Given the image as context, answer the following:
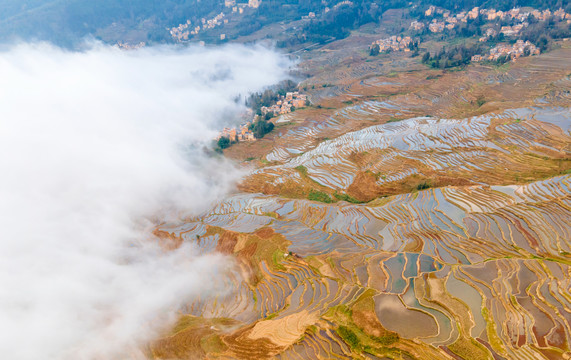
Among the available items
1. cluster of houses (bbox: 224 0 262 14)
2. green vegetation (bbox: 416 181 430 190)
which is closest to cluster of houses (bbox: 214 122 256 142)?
green vegetation (bbox: 416 181 430 190)

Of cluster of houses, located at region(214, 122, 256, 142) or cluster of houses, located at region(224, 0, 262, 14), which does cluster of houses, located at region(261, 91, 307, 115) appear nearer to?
cluster of houses, located at region(214, 122, 256, 142)

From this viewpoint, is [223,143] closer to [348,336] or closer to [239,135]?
[239,135]

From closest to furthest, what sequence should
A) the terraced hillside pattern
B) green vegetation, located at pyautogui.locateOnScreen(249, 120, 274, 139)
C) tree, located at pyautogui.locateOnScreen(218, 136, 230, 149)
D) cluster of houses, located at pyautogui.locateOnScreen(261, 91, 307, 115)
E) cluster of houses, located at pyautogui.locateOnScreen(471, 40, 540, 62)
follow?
the terraced hillside pattern < tree, located at pyautogui.locateOnScreen(218, 136, 230, 149) < green vegetation, located at pyautogui.locateOnScreen(249, 120, 274, 139) < cluster of houses, located at pyautogui.locateOnScreen(261, 91, 307, 115) < cluster of houses, located at pyautogui.locateOnScreen(471, 40, 540, 62)

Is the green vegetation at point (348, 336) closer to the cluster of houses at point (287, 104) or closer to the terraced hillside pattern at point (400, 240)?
the terraced hillside pattern at point (400, 240)

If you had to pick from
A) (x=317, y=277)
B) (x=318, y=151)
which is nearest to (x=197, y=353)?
(x=317, y=277)

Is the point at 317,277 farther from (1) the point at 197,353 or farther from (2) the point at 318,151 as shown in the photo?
(2) the point at 318,151

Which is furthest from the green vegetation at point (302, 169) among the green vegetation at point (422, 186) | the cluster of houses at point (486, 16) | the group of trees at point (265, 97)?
the cluster of houses at point (486, 16)
